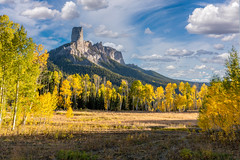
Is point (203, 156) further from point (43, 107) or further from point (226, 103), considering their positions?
point (43, 107)

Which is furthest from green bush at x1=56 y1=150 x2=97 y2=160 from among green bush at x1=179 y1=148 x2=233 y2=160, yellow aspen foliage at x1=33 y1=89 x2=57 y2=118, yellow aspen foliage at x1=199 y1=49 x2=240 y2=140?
yellow aspen foliage at x1=199 y1=49 x2=240 y2=140

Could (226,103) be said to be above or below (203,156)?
above

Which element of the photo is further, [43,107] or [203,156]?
[43,107]

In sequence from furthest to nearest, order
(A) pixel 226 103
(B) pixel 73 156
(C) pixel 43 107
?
(C) pixel 43 107
(A) pixel 226 103
(B) pixel 73 156

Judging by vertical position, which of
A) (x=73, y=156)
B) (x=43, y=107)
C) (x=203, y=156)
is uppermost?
(x=43, y=107)

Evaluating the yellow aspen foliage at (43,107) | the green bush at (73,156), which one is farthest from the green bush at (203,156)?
the yellow aspen foliage at (43,107)

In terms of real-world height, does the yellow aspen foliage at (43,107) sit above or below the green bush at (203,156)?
above


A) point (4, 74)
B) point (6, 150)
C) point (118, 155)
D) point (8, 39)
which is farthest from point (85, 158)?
point (8, 39)

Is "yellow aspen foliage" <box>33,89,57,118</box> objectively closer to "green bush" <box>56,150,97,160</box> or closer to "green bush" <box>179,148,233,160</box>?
"green bush" <box>56,150,97,160</box>

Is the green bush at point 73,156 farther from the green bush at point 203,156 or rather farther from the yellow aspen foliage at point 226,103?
the yellow aspen foliage at point 226,103

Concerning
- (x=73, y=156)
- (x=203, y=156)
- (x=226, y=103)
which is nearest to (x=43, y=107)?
(x=73, y=156)

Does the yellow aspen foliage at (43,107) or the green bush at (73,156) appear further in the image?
the yellow aspen foliage at (43,107)

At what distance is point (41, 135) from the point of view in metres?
16.0

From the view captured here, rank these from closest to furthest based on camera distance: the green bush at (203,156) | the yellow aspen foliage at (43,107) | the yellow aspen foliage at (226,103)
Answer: the green bush at (203,156), the yellow aspen foliage at (226,103), the yellow aspen foliage at (43,107)
